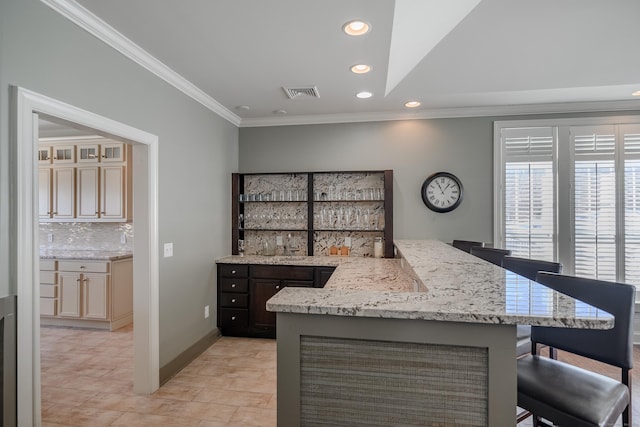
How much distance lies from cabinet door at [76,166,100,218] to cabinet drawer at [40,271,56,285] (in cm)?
83

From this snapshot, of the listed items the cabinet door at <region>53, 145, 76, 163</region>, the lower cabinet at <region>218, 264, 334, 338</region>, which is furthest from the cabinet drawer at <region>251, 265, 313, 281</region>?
the cabinet door at <region>53, 145, 76, 163</region>

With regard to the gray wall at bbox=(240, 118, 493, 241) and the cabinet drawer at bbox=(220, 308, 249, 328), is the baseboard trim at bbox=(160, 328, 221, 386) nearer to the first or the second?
the cabinet drawer at bbox=(220, 308, 249, 328)

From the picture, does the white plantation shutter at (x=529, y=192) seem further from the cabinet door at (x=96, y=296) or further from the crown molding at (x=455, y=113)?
the cabinet door at (x=96, y=296)

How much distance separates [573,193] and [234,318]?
4339mm

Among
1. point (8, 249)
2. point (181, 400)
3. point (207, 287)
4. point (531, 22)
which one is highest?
point (531, 22)

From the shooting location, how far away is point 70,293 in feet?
14.1

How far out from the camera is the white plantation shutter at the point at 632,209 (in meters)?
3.85

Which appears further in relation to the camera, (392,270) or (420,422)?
(392,270)

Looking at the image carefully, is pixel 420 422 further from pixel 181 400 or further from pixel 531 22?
pixel 531 22

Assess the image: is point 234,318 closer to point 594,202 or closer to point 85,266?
point 85,266

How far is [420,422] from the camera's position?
1.16m

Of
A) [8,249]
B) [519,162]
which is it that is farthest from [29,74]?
[519,162]

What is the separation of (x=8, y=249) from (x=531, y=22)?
360 centimetres

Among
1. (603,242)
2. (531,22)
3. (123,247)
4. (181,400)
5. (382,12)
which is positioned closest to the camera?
(382,12)
